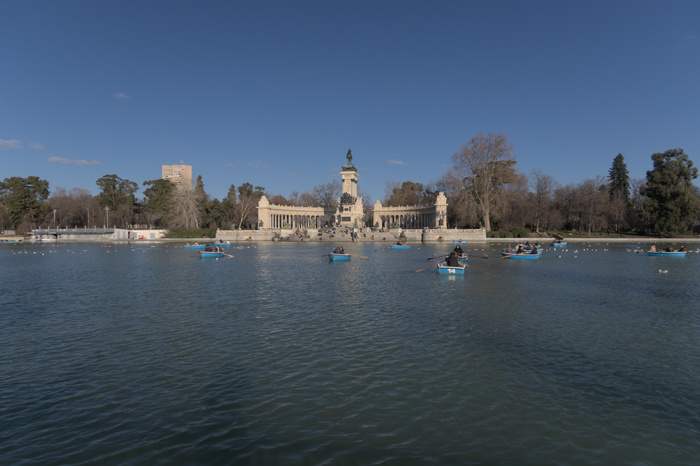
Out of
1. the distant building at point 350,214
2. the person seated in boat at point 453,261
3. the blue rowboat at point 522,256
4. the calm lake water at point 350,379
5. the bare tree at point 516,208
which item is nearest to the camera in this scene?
the calm lake water at point 350,379

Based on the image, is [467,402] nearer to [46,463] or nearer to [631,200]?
[46,463]

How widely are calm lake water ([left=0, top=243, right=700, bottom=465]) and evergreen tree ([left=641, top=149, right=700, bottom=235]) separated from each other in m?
67.4

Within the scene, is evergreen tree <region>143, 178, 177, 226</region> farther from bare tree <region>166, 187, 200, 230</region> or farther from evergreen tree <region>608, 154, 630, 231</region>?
evergreen tree <region>608, 154, 630, 231</region>

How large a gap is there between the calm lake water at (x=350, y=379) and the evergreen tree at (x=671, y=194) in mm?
67390

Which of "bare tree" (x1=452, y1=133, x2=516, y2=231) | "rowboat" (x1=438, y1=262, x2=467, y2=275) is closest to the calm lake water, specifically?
"rowboat" (x1=438, y1=262, x2=467, y2=275)

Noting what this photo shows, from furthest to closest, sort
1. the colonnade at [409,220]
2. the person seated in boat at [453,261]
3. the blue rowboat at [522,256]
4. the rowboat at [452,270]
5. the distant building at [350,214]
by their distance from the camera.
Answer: the colonnade at [409,220] → the distant building at [350,214] → the blue rowboat at [522,256] → the person seated in boat at [453,261] → the rowboat at [452,270]

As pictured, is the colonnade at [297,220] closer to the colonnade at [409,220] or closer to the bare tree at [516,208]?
the colonnade at [409,220]

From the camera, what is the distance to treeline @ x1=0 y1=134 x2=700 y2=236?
73.8 metres

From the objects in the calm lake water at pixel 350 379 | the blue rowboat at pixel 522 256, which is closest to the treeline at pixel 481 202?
the blue rowboat at pixel 522 256

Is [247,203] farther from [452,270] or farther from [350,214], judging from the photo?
[452,270]

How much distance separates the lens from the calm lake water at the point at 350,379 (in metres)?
6.38

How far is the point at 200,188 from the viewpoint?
97.6 meters

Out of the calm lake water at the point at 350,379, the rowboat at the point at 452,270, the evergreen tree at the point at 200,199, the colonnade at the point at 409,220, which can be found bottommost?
the calm lake water at the point at 350,379

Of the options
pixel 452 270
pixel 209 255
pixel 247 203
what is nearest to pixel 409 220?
pixel 247 203
